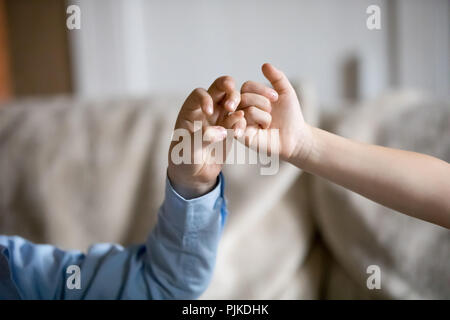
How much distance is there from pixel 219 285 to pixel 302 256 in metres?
0.15

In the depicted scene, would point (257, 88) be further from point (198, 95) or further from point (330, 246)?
point (330, 246)

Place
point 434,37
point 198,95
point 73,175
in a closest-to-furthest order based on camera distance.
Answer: point 198,95
point 73,175
point 434,37

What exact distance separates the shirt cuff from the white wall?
32.9 inches

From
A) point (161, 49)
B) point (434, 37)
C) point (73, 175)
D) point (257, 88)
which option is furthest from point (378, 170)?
point (161, 49)

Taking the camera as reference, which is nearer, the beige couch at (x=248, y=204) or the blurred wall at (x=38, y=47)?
the beige couch at (x=248, y=204)

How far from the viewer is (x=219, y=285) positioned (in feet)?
2.19

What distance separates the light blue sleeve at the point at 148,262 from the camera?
0.53 meters

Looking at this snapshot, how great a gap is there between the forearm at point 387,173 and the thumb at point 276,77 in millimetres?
58

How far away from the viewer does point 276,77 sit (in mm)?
460

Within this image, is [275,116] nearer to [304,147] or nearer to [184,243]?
[304,147]

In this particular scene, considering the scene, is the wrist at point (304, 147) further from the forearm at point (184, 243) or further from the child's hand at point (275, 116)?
the forearm at point (184, 243)

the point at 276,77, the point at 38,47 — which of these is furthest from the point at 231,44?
the point at 276,77

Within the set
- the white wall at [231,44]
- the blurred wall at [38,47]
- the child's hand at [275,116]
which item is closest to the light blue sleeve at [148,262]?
the child's hand at [275,116]

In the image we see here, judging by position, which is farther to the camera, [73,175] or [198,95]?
[73,175]
